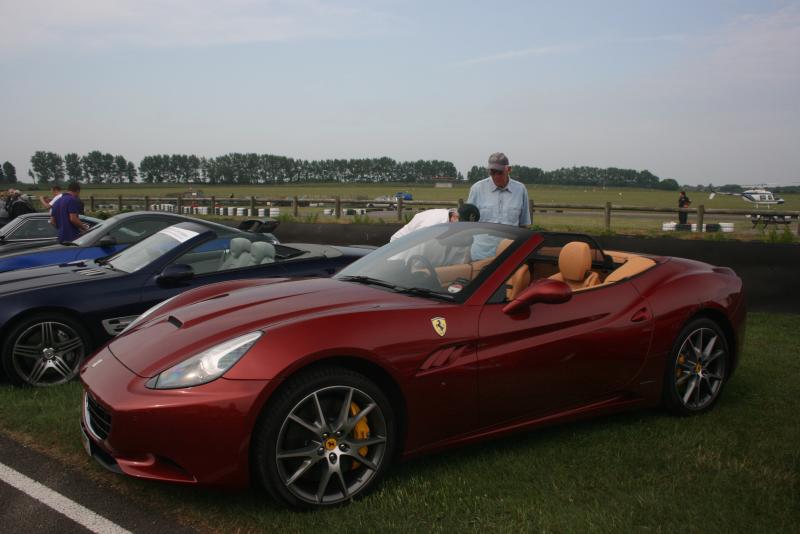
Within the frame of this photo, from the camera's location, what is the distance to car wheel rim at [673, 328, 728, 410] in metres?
4.54

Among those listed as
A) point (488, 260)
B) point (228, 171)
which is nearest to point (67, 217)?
point (488, 260)

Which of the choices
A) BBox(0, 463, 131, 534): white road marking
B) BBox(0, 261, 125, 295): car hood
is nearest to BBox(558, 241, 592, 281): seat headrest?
BBox(0, 463, 131, 534): white road marking

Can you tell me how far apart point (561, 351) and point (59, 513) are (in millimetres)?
2609

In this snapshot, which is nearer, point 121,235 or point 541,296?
point 541,296

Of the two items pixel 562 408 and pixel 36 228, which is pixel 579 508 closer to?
pixel 562 408

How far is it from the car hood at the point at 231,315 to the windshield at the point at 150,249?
2.11 meters

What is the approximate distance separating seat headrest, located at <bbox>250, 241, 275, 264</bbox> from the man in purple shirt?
18.0 ft

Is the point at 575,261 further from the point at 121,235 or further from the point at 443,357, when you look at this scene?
the point at 121,235

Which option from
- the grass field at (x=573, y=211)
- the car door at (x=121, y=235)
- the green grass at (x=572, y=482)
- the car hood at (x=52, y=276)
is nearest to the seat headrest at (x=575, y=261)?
the green grass at (x=572, y=482)

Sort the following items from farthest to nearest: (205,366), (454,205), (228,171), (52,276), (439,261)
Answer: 1. (228,171)
2. (454,205)
3. (52,276)
4. (439,261)
5. (205,366)

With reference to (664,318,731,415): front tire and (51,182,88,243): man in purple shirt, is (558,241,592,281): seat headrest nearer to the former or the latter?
(664,318,731,415): front tire

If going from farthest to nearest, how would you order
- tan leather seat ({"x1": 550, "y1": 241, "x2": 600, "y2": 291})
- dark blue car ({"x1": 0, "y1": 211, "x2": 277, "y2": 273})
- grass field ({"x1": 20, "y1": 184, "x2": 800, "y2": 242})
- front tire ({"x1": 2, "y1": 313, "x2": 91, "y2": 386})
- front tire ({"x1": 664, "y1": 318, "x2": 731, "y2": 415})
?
grass field ({"x1": 20, "y1": 184, "x2": 800, "y2": 242}) < dark blue car ({"x1": 0, "y1": 211, "x2": 277, "y2": 273}) < front tire ({"x1": 2, "y1": 313, "x2": 91, "y2": 386}) < front tire ({"x1": 664, "y1": 318, "x2": 731, "y2": 415}) < tan leather seat ({"x1": 550, "y1": 241, "x2": 600, "y2": 291})

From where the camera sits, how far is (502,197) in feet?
22.9

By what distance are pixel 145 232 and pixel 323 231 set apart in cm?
978
